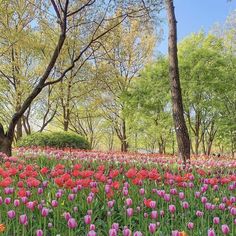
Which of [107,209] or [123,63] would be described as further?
[123,63]

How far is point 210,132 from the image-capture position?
34.0 metres

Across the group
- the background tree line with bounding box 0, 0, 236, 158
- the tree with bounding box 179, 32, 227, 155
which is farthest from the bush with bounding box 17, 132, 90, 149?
the tree with bounding box 179, 32, 227, 155

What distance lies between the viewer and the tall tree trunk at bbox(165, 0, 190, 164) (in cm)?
1332

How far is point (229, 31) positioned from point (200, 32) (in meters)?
9.06

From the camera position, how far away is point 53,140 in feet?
72.4

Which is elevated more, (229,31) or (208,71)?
(229,31)

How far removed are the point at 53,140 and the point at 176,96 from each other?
10.2m

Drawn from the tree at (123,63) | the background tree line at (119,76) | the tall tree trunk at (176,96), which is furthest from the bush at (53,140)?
the tree at (123,63)

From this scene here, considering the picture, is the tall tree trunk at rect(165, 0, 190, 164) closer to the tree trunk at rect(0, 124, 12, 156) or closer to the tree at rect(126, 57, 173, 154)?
the tree trunk at rect(0, 124, 12, 156)

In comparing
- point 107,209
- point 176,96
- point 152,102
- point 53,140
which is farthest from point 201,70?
point 107,209

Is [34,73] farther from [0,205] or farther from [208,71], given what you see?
[0,205]

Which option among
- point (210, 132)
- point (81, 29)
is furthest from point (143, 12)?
point (210, 132)

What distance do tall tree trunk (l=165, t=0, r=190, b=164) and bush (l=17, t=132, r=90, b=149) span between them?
981cm

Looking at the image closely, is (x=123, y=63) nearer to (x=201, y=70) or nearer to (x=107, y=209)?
(x=201, y=70)
